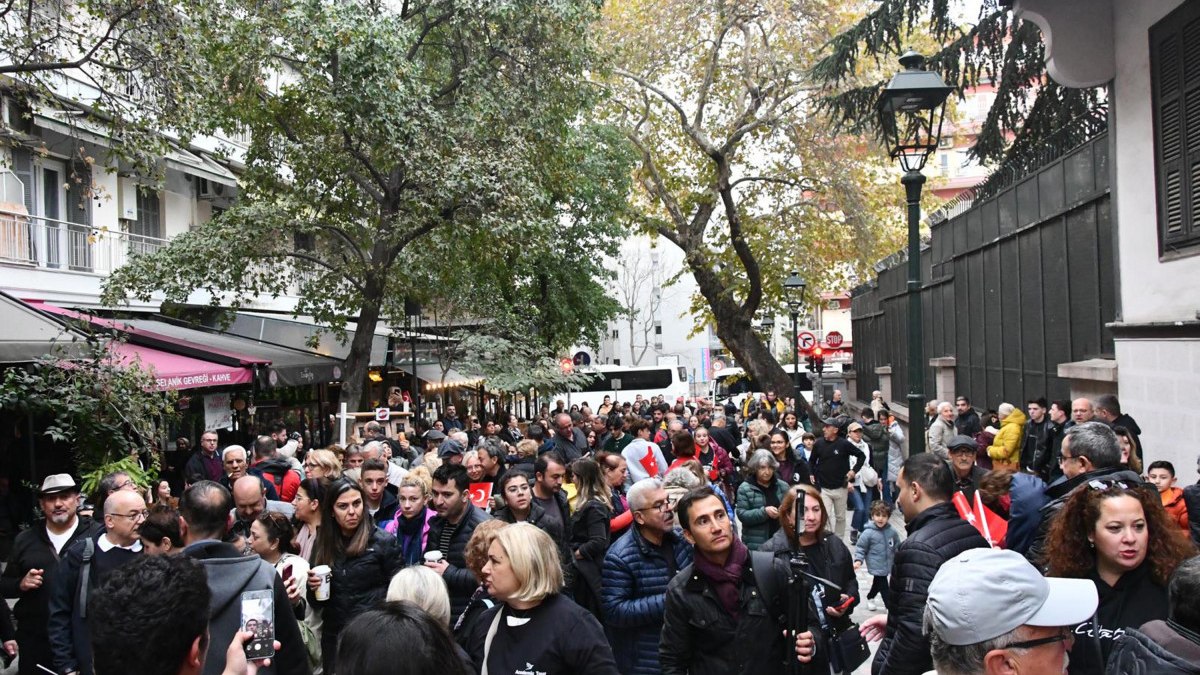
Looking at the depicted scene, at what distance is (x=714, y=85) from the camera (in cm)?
2745

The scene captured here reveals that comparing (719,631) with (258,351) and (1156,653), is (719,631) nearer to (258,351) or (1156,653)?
(1156,653)

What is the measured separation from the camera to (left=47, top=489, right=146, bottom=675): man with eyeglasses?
239 inches

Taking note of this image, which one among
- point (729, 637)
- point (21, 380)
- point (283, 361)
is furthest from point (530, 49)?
point (729, 637)

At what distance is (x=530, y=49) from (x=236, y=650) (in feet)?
55.0

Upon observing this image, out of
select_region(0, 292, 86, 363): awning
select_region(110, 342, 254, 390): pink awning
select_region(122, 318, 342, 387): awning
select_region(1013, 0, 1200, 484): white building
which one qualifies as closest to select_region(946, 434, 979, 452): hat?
select_region(1013, 0, 1200, 484): white building

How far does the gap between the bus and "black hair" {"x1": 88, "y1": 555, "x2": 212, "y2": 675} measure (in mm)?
38937

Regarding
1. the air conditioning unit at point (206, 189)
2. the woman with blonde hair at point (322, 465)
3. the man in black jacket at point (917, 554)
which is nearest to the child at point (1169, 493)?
the man in black jacket at point (917, 554)

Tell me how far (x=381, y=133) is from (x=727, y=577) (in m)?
13.6

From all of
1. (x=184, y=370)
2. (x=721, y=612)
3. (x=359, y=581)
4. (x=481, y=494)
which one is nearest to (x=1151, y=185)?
(x=481, y=494)

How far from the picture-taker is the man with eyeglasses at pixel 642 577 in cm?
582

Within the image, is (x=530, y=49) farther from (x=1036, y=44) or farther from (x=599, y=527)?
(x=599, y=527)

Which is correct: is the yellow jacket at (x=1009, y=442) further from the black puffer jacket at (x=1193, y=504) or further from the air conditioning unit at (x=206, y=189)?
the air conditioning unit at (x=206, y=189)

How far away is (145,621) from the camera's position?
3164 millimetres

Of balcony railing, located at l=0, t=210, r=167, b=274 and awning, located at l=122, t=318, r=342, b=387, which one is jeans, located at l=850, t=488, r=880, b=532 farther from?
balcony railing, located at l=0, t=210, r=167, b=274
